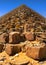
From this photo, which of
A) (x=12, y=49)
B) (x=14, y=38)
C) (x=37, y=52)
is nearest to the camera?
(x=37, y=52)

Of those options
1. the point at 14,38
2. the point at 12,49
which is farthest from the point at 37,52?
the point at 14,38

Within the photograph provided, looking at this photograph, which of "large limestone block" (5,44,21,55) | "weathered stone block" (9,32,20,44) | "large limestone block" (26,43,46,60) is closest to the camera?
"large limestone block" (26,43,46,60)

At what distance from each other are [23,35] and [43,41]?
89 centimetres

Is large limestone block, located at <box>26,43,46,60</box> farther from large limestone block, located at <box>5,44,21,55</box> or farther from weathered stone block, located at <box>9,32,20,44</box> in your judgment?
weathered stone block, located at <box>9,32,20,44</box>

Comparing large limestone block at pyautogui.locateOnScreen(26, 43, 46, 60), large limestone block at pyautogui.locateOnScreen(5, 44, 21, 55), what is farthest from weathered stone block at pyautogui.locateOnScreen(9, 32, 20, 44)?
large limestone block at pyautogui.locateOnScreen(26, 43, 46, 60)

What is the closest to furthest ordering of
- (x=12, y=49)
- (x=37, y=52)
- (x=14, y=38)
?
(x=37, y=52), (x=12, y=49), (x=14, y=38)

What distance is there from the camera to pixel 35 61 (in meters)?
5.36

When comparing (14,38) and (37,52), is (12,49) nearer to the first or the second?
(14,38)

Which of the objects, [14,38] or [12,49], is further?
[14,38]

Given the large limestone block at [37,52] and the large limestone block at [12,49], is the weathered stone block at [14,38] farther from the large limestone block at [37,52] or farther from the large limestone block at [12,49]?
the large limestone block at [37,52]

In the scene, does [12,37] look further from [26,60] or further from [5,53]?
[26,60]

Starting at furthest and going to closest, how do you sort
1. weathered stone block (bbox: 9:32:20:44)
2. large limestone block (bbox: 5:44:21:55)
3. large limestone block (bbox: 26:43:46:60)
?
weathered stone block (bbox: 9:32:20:44) < large limestone block (bbox: 5:44:21:55) < large limestone block (bbox: 26:43:46:60)

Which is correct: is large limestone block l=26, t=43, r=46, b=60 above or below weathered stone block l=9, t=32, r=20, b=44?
below

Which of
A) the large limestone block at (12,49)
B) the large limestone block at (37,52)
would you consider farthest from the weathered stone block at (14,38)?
the large limestone block at (37,52)
